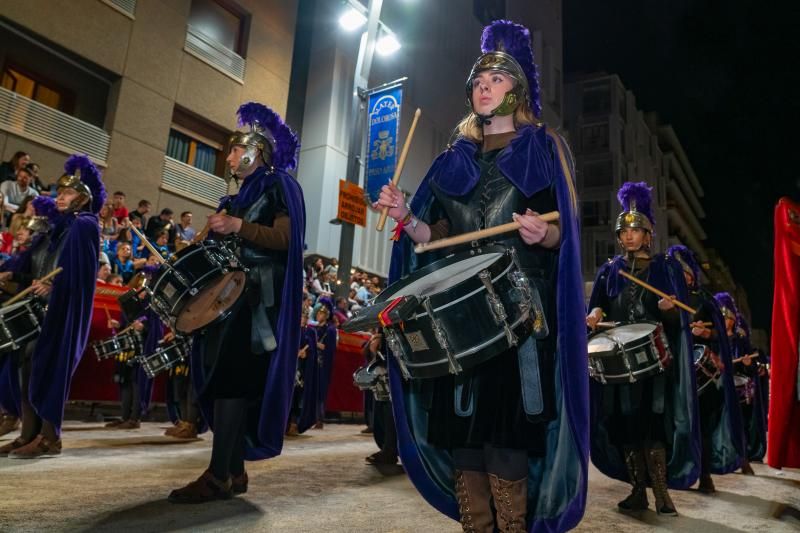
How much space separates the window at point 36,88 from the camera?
11505 mm

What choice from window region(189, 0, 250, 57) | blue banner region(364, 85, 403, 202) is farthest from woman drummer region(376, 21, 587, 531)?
window region(189, 0, 250, 57)

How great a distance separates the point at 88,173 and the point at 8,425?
272 cm

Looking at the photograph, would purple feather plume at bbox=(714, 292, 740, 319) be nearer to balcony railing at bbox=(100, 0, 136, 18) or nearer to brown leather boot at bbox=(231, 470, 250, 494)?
brown leather boot at bbox=(231, 470, 250, 494)

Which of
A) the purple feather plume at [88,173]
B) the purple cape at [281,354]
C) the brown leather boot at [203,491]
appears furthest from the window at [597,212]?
the brown leather boot at [203,491]

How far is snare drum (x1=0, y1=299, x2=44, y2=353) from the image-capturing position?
4.26m

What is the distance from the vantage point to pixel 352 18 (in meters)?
11.5

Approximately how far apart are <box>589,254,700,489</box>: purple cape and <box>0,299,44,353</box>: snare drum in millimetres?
4334

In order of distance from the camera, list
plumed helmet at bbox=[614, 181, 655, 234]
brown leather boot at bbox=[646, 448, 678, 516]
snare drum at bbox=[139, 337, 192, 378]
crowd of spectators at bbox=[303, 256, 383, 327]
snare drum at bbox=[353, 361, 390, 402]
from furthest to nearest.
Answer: crowd of spectators at bbox=[303, 256, 383, 327]
snare drum at bbox=[139, 337, 192, 378]
snare drum at bbox=[353, 361, 390, 402]
plumed helmet at bbox=[614, 181, 655, 234]
brown leather boot at bbox=[646, 448, 678, 516]

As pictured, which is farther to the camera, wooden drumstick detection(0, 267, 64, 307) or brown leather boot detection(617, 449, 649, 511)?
wooden drumstick detection(0, 267, 64, 307)

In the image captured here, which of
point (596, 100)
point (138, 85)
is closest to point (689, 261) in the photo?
point (138, 85)

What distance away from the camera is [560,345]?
6.90 ft

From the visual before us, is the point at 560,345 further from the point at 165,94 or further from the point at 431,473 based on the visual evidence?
the point at 165,94

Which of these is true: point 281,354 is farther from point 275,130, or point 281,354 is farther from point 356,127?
point 356,127

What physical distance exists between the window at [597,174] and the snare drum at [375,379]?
3632 centimetres
